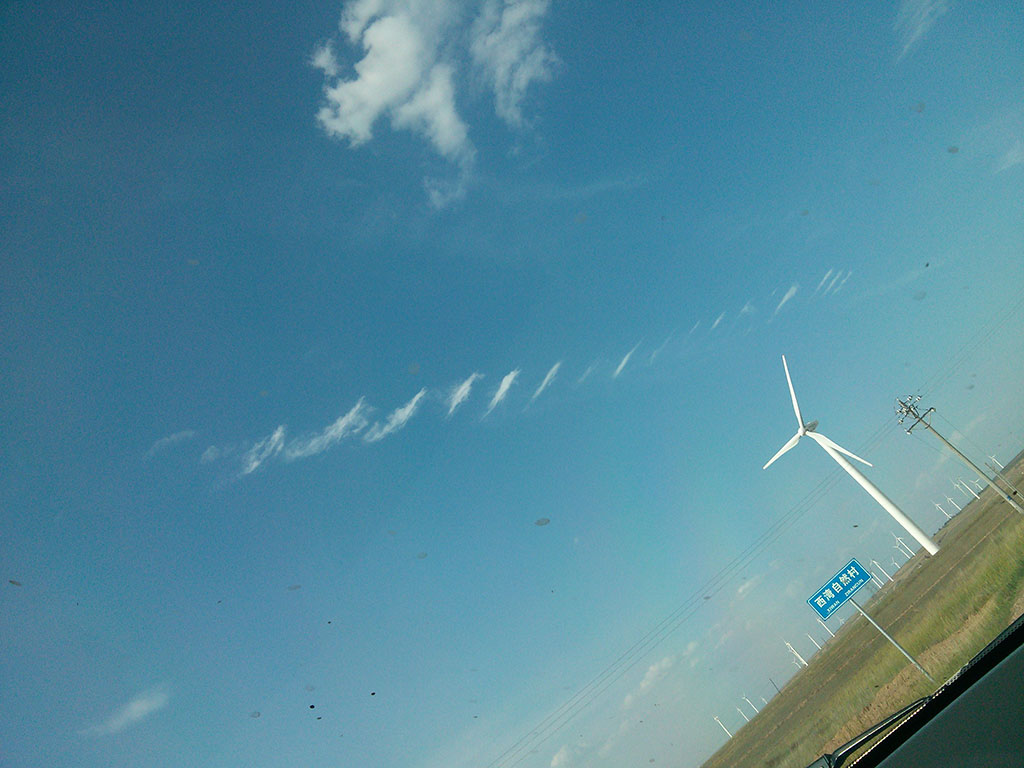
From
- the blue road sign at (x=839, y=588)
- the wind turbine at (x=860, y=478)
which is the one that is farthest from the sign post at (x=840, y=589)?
the wind turbine at (x=860, y=478)

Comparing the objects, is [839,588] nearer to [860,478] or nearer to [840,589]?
[840,589]

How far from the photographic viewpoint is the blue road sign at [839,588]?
27.1 metres

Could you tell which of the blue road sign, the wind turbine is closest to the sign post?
the blue road sign

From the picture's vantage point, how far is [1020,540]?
69.8 ft

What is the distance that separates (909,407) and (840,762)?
51563 mm

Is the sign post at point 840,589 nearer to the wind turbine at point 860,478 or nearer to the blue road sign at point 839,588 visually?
the blue road sign at point 839,588

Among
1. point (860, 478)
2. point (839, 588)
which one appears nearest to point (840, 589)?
point (839, 588)

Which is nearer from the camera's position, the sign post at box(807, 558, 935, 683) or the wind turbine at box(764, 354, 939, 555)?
the sign post at box(807, 558, 935, 683)

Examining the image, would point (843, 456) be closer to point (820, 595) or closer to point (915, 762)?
point (820, 595)

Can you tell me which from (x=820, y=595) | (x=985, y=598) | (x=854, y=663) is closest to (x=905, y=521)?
(x=854, y=663)

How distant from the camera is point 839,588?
90.1 feet

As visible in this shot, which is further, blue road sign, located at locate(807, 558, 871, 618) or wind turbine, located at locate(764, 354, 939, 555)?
wind turbine, located at locate(764, 354, 939, 555)

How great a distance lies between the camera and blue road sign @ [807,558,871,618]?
27094mm

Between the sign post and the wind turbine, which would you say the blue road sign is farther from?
the wind turbine
